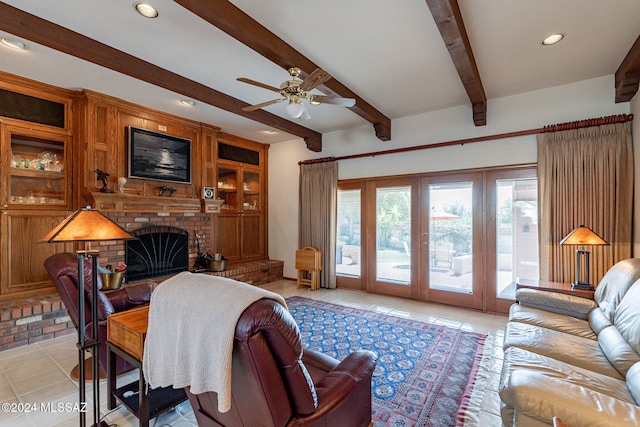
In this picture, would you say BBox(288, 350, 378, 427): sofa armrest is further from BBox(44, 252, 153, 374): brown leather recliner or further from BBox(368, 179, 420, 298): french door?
BBox(368, 179, 420, 298): french door

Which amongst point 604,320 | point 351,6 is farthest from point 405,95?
point 604,320

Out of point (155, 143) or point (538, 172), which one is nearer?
point (538, 172)

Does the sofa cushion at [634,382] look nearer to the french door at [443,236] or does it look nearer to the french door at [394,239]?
the french door at [443,236]

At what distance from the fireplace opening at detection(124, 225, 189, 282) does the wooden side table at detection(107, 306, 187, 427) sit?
257cm

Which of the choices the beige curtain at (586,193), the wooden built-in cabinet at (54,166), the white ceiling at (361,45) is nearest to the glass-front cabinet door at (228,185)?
the wooden built-in cabinet at (54,166)

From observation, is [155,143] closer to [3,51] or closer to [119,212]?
[119,212]

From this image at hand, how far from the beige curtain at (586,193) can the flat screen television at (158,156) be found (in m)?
5.05

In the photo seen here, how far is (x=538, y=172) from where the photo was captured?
3691 millimetres

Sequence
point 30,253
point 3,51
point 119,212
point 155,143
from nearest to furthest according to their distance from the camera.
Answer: point 3,51 < point 30,253 < point 119,212 < point 155,143

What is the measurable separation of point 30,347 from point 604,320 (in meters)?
5.21

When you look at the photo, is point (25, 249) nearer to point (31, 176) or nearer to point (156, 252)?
point (31, 176)

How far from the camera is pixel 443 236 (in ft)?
14.6

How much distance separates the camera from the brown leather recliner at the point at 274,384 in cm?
100

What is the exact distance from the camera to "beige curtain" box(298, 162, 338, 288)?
17.7 feet
